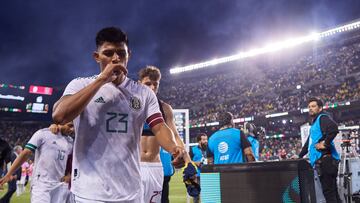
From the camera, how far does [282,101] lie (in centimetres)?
4547

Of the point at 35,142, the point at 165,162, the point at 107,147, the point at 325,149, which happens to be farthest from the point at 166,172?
the point at 325,149

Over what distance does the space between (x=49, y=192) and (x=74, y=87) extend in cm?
376

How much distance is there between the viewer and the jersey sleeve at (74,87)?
2.55 metres

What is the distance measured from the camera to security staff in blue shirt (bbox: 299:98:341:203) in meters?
7.04

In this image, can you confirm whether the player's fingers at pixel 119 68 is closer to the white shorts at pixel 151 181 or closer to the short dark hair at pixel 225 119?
the white shorts at pixel 151 181

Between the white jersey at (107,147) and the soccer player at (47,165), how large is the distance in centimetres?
355

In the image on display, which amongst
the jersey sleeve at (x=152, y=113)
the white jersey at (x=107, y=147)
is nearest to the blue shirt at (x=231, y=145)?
the jersey sleeve at (x=152, y=113)

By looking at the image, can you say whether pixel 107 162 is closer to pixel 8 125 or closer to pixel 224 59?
pixel 224 59

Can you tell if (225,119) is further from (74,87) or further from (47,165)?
(74,87)

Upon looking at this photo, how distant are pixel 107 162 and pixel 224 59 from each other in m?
54.5

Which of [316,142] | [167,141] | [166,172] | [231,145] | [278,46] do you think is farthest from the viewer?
[278,46]

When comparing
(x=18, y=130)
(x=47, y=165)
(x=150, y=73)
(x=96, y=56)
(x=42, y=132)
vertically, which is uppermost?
(x=18, y=130)

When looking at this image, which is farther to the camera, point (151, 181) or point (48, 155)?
point (48, 155)

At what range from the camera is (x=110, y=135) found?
260cm
